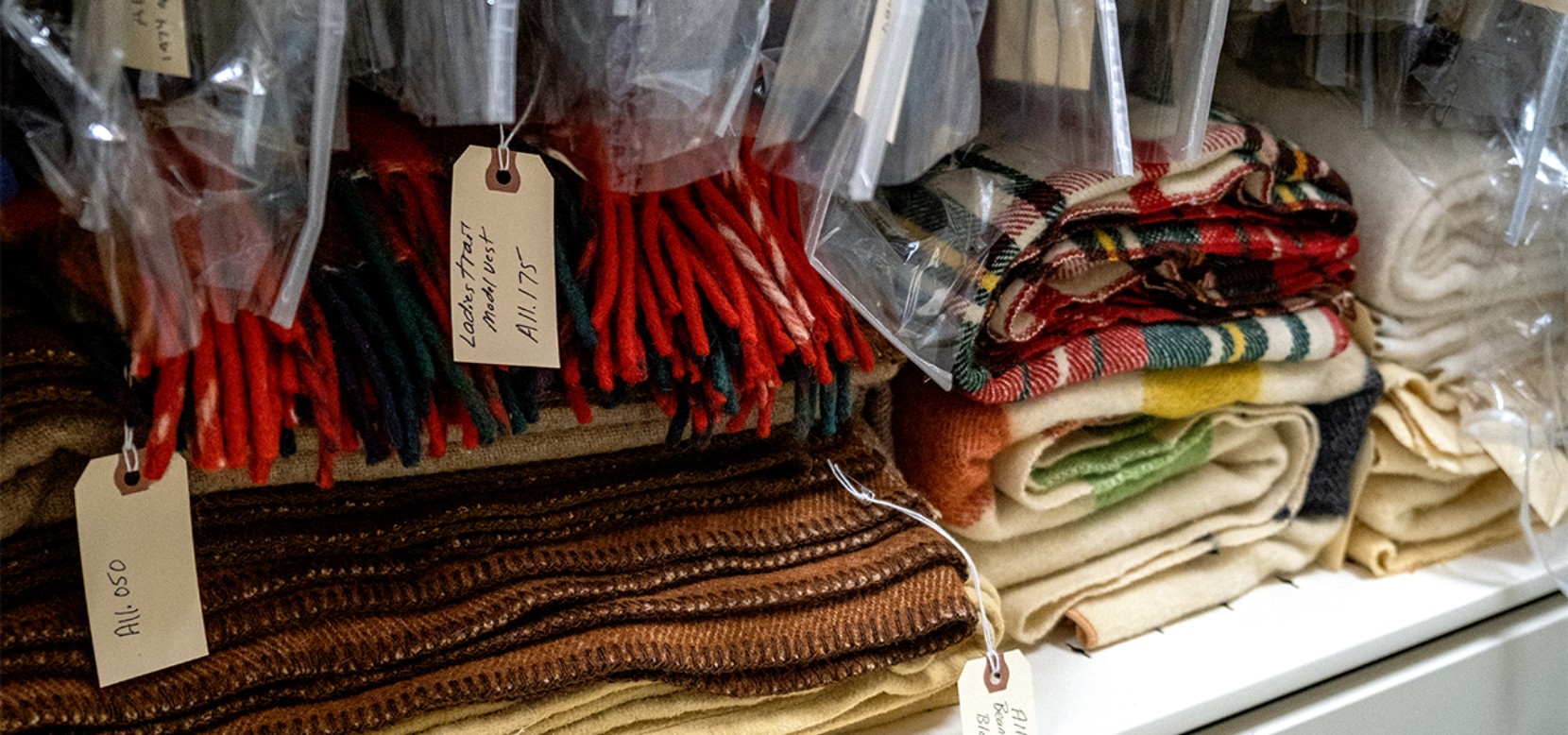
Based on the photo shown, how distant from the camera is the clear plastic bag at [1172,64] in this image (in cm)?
56

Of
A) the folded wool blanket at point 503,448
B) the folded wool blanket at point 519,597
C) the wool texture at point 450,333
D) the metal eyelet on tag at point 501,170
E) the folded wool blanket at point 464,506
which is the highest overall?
the metal eyelet on tag at point 501,170

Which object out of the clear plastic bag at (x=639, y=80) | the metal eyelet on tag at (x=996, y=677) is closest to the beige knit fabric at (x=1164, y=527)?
the metal eyelet on tag at (x=996, y=677)

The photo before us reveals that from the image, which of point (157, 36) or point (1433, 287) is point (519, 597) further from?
point (1433, 287)

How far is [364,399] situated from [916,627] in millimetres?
288

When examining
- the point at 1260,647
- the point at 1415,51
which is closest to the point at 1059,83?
the point at 1415,51

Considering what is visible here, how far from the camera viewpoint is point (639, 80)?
493 mm

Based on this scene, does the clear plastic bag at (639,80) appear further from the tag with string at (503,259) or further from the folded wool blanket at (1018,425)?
the folded wool blanket at (1018,425)

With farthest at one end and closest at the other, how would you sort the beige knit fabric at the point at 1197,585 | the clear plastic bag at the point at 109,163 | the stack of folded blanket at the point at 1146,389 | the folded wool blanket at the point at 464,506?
1. the beige knit fabric at the point at 1197,585
2. the stack of folded blanket at the point at 1146,389
3. the folded wool blanket at the point at 464,506
4. the clear plastic bag at the point at 109,163

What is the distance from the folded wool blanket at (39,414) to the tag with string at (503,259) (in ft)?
0.47

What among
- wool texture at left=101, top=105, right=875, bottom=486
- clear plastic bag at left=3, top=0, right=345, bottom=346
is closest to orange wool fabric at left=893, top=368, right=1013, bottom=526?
wool texture at left=101, top=105, right=875, bottom=486

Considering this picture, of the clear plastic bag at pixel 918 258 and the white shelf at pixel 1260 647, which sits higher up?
the clear plastic bag at pixel 918 258

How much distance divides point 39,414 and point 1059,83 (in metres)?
0.47

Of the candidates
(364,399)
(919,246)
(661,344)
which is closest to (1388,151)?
(919,246)

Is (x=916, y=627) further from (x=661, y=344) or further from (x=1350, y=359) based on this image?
(x=1350, y=359)
